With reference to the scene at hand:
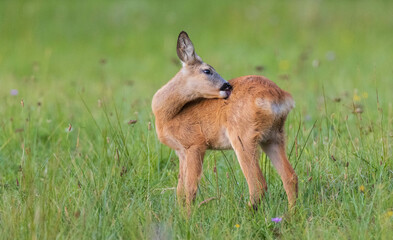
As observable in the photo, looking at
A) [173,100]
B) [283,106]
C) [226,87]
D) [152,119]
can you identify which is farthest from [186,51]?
[283,106]

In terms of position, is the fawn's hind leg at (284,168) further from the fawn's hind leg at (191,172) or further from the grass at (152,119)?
the fawn's hind leg at (191,172)

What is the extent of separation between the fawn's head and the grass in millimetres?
508

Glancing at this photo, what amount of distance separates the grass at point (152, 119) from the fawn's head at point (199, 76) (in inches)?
20.0

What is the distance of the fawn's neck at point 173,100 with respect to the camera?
14.9 feet

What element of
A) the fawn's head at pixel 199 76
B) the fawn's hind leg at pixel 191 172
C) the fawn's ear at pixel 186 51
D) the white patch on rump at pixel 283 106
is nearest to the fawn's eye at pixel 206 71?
the fawn's head at pixel 199 76

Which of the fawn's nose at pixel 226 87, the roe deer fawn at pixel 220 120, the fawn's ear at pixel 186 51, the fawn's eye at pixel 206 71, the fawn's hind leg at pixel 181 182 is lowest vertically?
the fawn's hind leg at pixel 181 182

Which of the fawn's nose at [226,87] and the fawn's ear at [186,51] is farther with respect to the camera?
the fawn's ear at [186,51]

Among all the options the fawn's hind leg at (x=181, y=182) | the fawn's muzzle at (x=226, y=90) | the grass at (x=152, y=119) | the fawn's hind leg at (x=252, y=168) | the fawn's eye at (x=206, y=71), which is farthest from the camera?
the fawn's eye at (x=206, y=71)

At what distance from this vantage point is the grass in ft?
11.9

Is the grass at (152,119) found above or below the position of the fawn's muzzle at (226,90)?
below

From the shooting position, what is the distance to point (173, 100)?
4559 mm

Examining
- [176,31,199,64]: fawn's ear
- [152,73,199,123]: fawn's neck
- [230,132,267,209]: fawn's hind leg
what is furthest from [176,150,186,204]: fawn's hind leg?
[176,31,199,64]: fawn's ear

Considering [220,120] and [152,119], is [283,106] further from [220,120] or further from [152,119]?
[152,119]

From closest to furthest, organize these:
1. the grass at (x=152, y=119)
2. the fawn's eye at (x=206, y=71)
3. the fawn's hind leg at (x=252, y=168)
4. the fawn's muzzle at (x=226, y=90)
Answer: the grass at (x=152, y=119) → the fawn's hind leg at (x=252, y=168) → the fawn's muzzle at (x=226, y=90) → the fawn's eye at (x=206, y=71)
